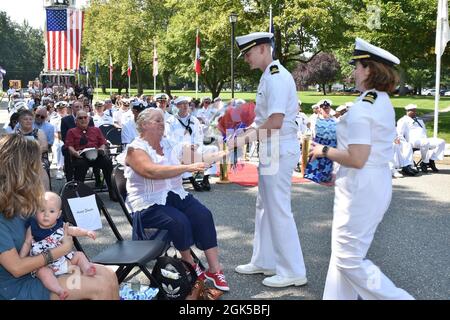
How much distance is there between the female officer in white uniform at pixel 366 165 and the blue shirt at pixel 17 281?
6.28 ft

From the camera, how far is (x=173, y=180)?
15.7 ft

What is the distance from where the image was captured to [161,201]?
180 inches

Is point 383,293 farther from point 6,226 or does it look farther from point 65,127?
point 65,127

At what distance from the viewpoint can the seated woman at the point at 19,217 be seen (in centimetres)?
292

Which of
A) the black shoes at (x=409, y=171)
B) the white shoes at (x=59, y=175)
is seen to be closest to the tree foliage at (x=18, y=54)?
the white shoes at (x=59, y=175)

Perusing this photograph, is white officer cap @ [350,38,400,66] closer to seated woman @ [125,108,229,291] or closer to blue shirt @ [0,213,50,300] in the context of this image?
seated woman @ [125,108,229,291]

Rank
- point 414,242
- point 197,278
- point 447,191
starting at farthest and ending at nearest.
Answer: point 447,191 < point 414,242 < point 197,278

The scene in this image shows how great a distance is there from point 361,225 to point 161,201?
1.93m

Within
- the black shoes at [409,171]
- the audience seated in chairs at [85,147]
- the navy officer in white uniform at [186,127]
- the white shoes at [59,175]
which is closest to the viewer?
the audience seated in chairs at [85,147]

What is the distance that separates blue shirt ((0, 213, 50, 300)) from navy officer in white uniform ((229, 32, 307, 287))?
216 cm

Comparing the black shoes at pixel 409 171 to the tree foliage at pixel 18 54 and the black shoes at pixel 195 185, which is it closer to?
the black shoes at pixel 195 185

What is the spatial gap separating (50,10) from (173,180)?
8720mm

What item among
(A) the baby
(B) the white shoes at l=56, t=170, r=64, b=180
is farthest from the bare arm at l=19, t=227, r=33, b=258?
(B) the white shoes at l=56, t=170, r=64, b=180
